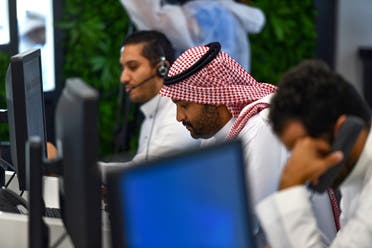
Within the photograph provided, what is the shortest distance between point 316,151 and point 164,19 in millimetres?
2815

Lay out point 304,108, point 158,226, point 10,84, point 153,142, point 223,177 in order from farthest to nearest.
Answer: point 153,142 < point 10,84 < point 304,108 < point 223,177 < point 158,226

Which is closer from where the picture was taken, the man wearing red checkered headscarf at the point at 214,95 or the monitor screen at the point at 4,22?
the man wearing red checkered headscarf at the point at 214,95

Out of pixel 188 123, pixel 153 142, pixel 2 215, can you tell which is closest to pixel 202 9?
pixel 153 142

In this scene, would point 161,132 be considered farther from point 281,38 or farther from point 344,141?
point 281,38

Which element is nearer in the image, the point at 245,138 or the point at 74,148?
the point at 74,148

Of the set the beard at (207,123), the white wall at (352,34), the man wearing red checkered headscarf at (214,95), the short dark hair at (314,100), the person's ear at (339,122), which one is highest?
the short dark hair at (314,100)

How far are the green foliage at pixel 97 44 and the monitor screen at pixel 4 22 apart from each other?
90 centimetres

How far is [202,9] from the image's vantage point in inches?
173

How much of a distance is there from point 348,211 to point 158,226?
0.67 meters

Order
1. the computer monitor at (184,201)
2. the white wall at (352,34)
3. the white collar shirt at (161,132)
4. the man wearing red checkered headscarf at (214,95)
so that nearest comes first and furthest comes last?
the computer monitor at (184,201)
the man wearing red checkered headscarf at (214,95)
the white collar shirt at (161,132)
the white wall at (352,34)

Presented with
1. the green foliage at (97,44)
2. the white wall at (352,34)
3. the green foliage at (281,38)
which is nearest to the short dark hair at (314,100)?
the green foliage at (97,44)

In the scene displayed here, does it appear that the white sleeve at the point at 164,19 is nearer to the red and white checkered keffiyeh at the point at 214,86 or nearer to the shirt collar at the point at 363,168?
the red and white checkered keffiyeh at the point at 214,86

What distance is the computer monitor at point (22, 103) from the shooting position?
2.07 meters

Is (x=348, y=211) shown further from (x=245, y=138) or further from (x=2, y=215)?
(x=2, y=215)
